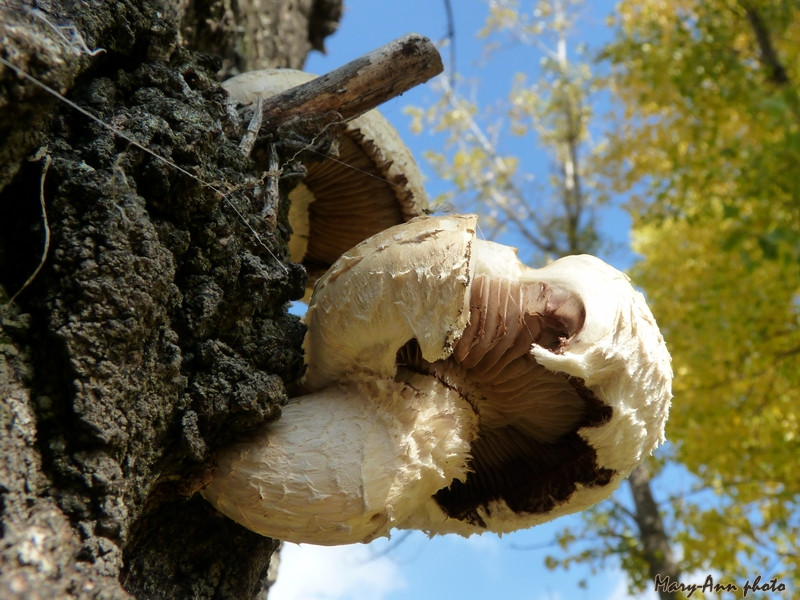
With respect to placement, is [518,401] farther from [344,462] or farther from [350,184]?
[350,184]

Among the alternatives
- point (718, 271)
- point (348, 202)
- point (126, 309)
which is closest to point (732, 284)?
point (718, 271)

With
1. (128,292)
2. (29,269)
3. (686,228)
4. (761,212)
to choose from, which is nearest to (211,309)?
(128,292)

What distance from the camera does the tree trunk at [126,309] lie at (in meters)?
1.19

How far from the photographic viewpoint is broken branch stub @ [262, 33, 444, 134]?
1.89 m

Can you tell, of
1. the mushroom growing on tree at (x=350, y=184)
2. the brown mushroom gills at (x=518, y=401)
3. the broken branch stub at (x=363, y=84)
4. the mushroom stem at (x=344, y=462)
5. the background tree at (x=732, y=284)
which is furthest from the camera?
the background tree at (x=732, y=284)

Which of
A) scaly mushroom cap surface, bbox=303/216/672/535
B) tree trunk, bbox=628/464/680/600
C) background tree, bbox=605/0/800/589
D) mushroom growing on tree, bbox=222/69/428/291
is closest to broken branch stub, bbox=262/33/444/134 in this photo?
mushroom growing on tree, bbox=222/69/428/291

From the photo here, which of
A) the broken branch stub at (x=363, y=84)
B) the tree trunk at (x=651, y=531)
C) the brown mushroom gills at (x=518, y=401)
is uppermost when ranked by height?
the tree trunk at (x=651, y=531)

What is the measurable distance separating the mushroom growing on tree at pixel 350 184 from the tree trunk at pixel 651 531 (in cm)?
A: 570

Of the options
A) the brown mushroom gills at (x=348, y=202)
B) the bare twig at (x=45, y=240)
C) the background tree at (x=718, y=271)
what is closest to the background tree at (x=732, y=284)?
the background tree at (x=718, y=271)

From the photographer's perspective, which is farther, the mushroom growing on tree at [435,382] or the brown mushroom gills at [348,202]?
the brown mushroom gills at [348,202]

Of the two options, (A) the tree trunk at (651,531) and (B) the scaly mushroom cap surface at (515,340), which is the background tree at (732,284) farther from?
(B) the scaly mushroom cap surface at (515,340)

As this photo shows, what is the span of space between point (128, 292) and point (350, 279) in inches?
20.8

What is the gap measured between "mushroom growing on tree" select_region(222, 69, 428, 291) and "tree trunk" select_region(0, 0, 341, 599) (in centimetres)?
43

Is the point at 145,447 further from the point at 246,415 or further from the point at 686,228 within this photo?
the point at 686,228
